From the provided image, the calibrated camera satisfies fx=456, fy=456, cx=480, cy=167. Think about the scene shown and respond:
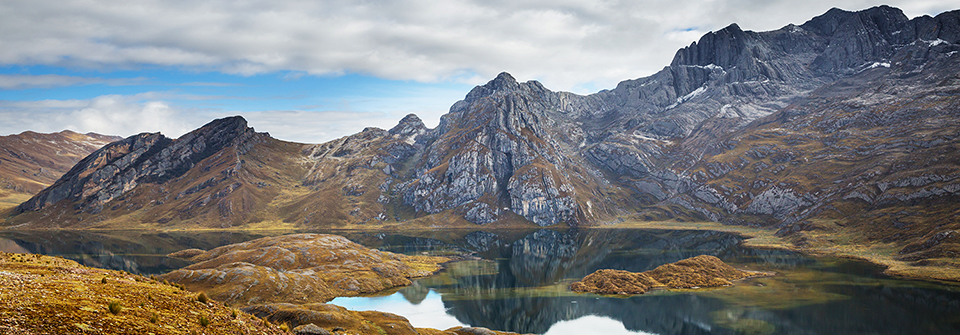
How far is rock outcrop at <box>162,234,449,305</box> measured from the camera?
9394cm

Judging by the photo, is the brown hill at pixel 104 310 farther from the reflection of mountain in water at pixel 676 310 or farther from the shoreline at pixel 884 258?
the shoreline at pixel 884 258

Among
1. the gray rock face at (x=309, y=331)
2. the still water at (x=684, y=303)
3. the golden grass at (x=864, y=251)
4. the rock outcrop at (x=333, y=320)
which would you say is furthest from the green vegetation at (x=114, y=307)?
the golden grass at (x=864, y=251)

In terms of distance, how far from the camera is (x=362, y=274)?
12312cm

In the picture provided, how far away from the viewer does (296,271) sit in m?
117

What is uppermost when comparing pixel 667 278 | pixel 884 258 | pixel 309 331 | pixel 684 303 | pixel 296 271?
pixel 309 331

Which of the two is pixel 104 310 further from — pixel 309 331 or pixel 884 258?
pixel 884 258

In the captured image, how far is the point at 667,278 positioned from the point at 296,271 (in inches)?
A: 3783

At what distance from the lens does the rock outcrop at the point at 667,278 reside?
113188 millimetres

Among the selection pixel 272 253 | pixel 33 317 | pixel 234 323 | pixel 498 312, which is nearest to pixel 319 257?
pixel 272 253

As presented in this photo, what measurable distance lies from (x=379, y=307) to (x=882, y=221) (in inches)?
8087

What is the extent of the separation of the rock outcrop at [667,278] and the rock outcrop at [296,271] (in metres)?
51.4

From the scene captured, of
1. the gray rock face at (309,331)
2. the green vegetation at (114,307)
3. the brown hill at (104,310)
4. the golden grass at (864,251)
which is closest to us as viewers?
the brown hill at (104,310)

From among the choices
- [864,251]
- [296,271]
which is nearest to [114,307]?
[296,271]

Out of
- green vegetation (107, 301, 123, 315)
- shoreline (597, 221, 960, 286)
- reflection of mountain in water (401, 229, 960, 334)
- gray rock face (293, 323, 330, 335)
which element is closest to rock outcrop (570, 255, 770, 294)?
reflection of mountain in water (401, 229, 960, 334)
